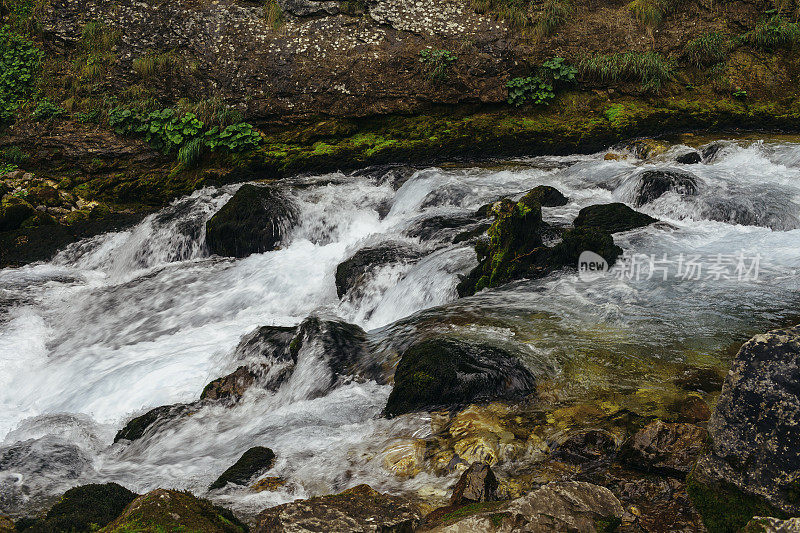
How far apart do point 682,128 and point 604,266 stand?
309 inches

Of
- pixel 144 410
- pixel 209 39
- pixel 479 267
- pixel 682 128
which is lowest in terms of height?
pixel 144 410

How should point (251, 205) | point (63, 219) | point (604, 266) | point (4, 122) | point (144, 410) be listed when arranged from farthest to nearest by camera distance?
Answer: point (4, 122)
point (63, 219)
point (251, 205)
point (604, 266)
point (144, 410)

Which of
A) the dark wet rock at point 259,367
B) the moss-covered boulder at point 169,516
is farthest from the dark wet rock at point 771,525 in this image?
the dark wet rock at point 259,367

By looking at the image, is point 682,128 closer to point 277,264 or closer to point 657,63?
point 657,63

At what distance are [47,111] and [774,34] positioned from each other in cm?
1638

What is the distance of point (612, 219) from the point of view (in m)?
7.72

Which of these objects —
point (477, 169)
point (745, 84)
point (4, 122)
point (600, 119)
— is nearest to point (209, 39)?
point (4, 122)

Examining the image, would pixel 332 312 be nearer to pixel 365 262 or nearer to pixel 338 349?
pixel 365 262

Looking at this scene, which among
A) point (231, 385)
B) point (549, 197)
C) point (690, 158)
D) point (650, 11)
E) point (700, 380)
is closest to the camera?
point (700, 380)

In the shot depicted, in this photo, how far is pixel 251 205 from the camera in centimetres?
974

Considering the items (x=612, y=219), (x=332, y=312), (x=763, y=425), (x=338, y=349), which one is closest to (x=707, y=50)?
(x=612, y=219)

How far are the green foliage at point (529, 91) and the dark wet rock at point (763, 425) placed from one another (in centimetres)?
1201

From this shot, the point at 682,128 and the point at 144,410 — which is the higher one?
the point at 682,128

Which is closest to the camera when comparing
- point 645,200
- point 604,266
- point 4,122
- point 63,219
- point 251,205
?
point 604,266
